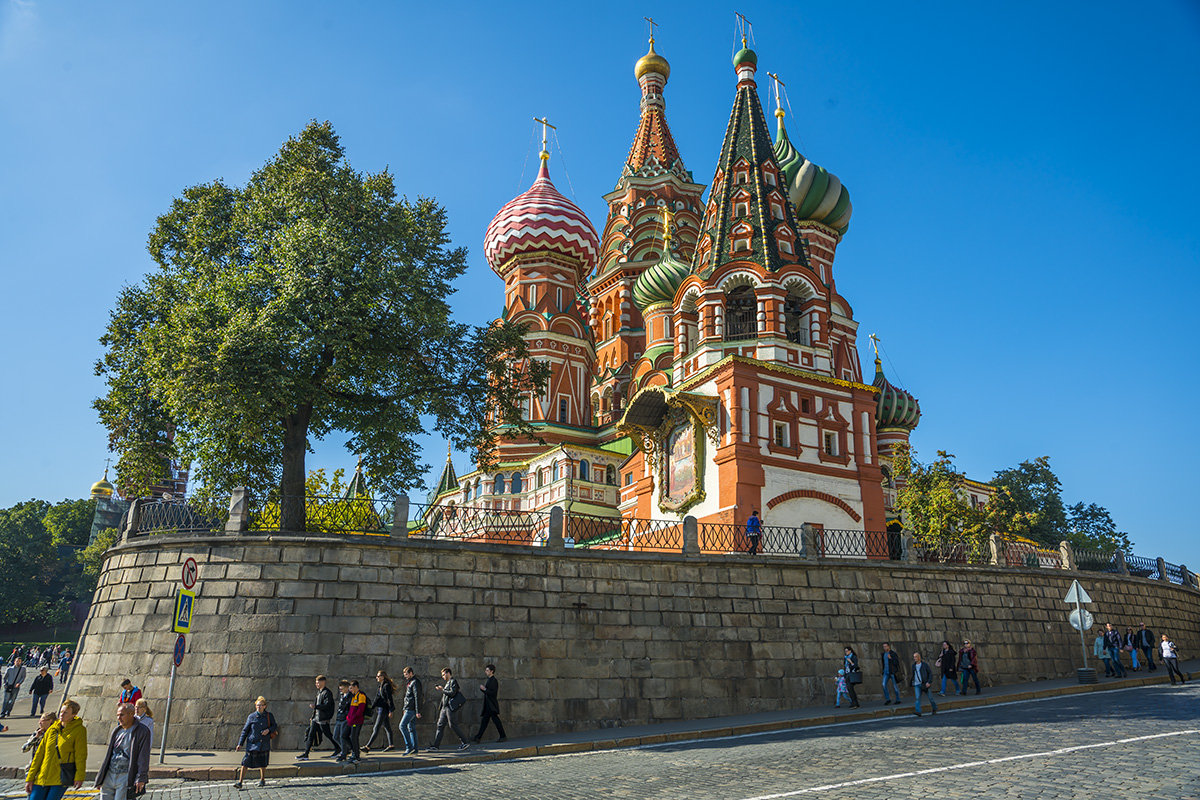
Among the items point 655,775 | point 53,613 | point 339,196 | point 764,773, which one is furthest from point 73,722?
point 53,613

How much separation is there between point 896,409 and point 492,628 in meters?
29.6

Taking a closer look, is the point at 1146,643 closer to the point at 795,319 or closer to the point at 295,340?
the point at 795,319

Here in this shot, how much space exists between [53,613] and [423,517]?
6231 centimetres

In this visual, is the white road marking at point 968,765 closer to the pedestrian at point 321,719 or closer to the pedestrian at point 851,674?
the pedestrian at point 851,674

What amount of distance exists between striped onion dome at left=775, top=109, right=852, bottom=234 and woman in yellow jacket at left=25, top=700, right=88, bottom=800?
32862 millimetres

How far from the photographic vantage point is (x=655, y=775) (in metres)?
11.1

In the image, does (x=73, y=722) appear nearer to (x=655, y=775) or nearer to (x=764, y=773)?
(x=655, y=775)

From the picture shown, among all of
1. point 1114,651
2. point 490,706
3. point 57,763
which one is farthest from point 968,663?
point 57,763

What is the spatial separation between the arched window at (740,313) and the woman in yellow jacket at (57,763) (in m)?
23.4

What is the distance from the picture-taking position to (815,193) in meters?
36.3

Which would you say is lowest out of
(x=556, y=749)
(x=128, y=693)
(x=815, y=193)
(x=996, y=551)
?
(x=556, y=749)

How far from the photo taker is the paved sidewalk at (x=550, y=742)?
12.8 metres

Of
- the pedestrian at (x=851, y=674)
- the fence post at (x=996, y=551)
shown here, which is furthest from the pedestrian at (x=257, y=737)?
the fence post at (x=996, y=551)

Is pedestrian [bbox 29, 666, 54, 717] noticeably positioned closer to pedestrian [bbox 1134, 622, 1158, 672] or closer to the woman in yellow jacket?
the woman in yellow jacket
